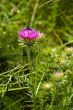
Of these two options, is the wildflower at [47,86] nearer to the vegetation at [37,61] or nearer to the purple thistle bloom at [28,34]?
the vegetation at [37,61]

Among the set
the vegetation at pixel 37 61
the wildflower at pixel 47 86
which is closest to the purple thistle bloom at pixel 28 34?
the vegetation at pixel 37 61

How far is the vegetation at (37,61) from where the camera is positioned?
1.62 metres

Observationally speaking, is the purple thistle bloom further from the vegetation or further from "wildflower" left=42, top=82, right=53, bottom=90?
"wildflower" left=42, top=82, right=53, bottom=90

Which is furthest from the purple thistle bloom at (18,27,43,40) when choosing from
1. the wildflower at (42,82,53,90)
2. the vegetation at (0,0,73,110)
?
the wildflower at (42,82,53,90)

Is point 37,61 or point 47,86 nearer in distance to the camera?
point 47,86

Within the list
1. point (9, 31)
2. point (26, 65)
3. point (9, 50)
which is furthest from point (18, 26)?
point (26, 65)

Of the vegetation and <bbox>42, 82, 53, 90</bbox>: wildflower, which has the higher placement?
<bbox>42, 82, 53, 90</bbox>: wildflower

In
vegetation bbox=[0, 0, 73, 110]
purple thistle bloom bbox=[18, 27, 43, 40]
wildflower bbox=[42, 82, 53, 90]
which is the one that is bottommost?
vegetation bbox=[0, 0, 73, 110]

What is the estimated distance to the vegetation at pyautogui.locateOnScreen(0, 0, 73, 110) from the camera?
162cm

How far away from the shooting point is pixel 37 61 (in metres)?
1.79

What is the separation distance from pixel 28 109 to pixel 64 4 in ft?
3.80

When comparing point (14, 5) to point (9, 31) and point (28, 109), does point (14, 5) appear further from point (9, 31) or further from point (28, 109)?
point (28, 109)

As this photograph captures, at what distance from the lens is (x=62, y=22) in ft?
9.30

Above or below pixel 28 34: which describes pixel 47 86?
below
